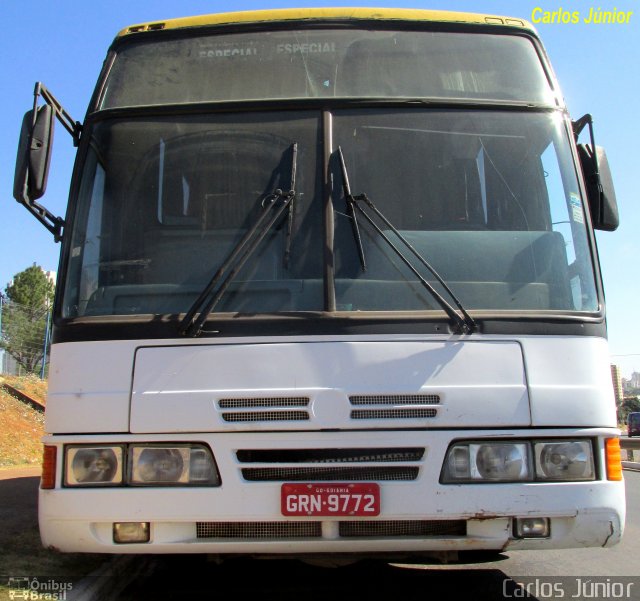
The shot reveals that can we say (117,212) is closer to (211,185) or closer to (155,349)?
(211,185)

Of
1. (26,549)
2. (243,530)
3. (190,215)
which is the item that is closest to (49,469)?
(243,530)

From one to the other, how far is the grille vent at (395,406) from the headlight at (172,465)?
0.75 m

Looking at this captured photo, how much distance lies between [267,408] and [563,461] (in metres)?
1.45

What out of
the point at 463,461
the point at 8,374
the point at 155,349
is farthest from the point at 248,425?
the point at 8,374

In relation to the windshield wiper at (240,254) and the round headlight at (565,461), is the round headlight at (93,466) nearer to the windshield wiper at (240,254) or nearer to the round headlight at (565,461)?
the windshield wiper at (240,254)

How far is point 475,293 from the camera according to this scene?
12.1ft

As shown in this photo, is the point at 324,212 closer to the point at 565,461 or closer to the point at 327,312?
the point at 327,312

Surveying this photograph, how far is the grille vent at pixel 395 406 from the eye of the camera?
3.38 m

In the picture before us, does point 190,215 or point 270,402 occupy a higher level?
point 190,215

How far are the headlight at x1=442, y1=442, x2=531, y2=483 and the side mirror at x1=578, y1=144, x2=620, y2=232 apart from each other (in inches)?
62.6

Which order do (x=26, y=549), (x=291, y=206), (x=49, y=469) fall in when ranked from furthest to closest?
1. (x=26, y=549)
2. (x=291, y=206)
3. (x=49, y=469)

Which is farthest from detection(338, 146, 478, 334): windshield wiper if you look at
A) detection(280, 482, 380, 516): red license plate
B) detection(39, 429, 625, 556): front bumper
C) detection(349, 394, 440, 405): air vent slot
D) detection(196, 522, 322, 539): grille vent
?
detection(196, 522, 322, 539): grille vent

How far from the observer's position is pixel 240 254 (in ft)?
12.0

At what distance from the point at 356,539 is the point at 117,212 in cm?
217
